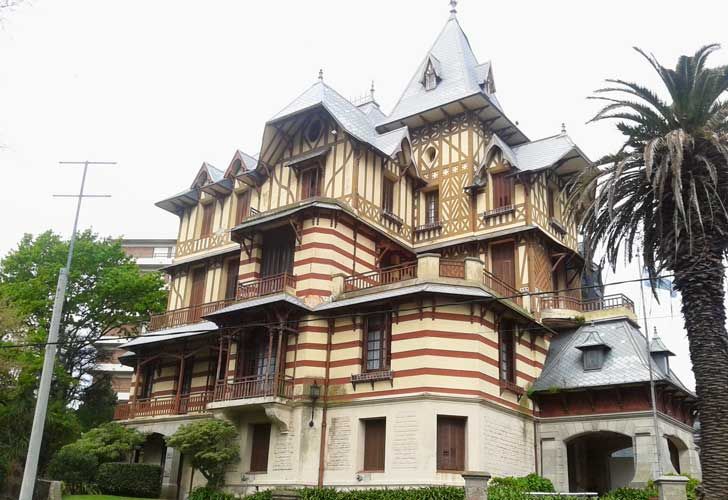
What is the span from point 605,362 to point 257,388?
42.1 feet

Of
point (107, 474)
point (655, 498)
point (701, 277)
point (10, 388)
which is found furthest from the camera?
point (10, 388)

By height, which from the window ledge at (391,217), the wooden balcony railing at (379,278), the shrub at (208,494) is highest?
the window ledge at (391,217)

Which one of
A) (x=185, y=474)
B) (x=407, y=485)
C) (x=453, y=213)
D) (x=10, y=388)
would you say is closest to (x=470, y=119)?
(x=453, y=213)

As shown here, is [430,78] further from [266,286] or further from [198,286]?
[198,286]

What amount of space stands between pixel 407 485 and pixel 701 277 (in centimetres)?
1094

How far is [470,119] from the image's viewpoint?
33031 mm

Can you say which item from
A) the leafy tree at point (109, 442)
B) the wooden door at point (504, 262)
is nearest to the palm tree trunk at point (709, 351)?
→ the wooden door at point (504, 262)

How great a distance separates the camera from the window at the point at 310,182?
30.8m

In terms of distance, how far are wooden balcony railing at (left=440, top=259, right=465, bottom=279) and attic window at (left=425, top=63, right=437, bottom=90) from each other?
12.2 metres

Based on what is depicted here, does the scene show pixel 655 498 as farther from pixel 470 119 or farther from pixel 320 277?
pixel 470 119

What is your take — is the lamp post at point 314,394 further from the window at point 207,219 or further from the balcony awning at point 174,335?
the window at point 207,219

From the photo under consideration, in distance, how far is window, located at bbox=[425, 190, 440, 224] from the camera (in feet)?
109

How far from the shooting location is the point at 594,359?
91.2 feet

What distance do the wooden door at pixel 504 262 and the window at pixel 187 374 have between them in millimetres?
13612
